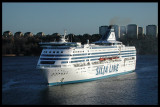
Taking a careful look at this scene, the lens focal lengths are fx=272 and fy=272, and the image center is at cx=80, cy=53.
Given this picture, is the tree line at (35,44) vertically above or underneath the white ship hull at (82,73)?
above

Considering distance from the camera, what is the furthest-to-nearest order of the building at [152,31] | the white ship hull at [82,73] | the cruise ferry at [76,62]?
the building at [152,31] < the cruise ferry at [76,62] < the white ship hull at [82,73]

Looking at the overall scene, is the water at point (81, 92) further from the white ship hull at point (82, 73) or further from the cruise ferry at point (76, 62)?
the cruise ferry at point (76, 62)

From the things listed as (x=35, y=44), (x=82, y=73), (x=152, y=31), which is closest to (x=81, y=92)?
(x=82, y=73)

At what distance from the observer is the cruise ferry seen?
1066 inches

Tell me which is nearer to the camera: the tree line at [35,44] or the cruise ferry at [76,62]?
the cruise ferry at [76,62]

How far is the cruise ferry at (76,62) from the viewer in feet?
88.8

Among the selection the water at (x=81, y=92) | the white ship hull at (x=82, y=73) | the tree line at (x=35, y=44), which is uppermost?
the tree line at (x=35, y=44)

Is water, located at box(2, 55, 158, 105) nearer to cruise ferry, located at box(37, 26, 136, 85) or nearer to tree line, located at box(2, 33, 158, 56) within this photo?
cruise ferry, located at box(37, 26, 136, 85)

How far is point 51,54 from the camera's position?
28.2 m

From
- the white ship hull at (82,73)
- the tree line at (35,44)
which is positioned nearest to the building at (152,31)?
the tree line at (35,44)

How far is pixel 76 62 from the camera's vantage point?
28688 mm

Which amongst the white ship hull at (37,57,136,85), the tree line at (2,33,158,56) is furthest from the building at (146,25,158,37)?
the white ship hull at (37,57,136,85)

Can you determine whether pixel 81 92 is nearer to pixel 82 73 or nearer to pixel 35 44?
pixel 82 73

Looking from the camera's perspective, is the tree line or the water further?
the tree line
